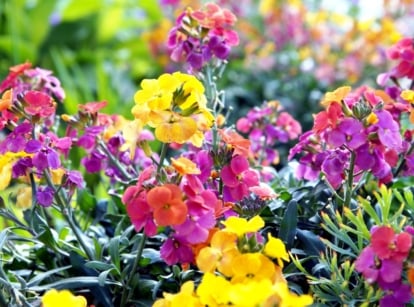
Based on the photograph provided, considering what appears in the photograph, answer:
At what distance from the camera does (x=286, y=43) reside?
2.84 m

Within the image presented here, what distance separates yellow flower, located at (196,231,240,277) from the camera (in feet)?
2.19

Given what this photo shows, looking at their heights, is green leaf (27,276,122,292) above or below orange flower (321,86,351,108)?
below

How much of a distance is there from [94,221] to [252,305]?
1.97 feet

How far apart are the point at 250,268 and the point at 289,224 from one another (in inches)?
8.7

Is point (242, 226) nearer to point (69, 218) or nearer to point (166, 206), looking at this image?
point (166, 206)

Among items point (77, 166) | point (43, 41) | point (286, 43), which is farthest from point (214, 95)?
point (43, 41)

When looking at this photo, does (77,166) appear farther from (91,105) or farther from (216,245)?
(216,245)

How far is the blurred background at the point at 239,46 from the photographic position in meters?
2.50

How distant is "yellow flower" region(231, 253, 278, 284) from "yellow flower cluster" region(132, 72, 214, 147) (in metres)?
0.15

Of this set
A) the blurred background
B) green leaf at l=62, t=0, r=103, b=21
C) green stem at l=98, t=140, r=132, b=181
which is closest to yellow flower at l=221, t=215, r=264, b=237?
green stem at l=98, t=140, r=132, b=181

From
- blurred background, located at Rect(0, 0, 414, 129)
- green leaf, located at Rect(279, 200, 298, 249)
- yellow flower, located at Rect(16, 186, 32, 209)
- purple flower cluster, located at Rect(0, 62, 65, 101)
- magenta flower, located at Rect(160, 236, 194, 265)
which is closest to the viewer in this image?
magenta flower, located at Rect(160, 236, 194, 265)

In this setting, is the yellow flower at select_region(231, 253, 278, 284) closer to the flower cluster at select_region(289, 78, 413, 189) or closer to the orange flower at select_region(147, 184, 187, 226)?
the orange flower at select_region(147, 184, 187, 226)

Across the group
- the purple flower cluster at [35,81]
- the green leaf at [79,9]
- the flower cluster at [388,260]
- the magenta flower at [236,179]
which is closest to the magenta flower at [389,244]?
the flower cluster at [388,260]

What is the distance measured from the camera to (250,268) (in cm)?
66
